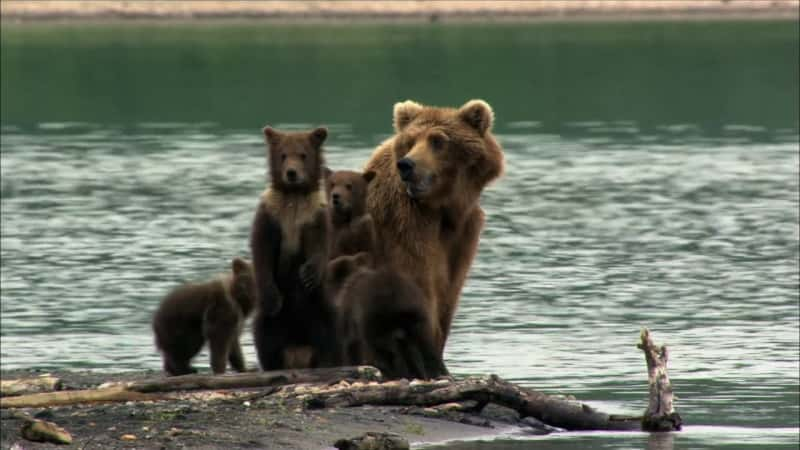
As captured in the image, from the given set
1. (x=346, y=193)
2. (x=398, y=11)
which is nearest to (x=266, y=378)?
(x=346, y=193)

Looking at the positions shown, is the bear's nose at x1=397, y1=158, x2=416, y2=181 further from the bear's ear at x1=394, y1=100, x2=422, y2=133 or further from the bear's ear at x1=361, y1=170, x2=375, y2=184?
the bear's ear at x1=394, y1=100, x2=422, y2=133

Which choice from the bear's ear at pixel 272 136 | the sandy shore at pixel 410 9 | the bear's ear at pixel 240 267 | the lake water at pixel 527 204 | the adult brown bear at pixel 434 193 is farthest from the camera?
the sandy shore at pixel 410 9

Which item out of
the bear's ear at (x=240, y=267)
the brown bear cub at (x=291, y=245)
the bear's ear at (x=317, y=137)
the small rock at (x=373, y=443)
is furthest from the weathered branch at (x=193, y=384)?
the bear's ear at (x=317, y=137)

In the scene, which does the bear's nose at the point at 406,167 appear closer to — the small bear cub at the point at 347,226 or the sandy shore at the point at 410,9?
the small bear cub at the point at 347,226

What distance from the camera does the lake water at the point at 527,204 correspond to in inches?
559

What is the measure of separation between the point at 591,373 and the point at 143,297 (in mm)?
5193

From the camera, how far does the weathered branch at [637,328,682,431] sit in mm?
10359

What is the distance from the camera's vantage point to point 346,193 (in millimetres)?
10344

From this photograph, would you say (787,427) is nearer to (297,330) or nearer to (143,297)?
(297,330)

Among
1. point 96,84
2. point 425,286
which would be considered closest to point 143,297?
point 425,286

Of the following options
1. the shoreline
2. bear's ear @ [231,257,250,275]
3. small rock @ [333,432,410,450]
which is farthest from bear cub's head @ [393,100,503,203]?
the shoreline

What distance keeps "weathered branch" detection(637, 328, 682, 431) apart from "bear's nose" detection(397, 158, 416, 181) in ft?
4.07

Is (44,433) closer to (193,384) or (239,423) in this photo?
(239,423)

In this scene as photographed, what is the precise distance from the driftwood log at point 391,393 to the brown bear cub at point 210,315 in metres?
0.33
